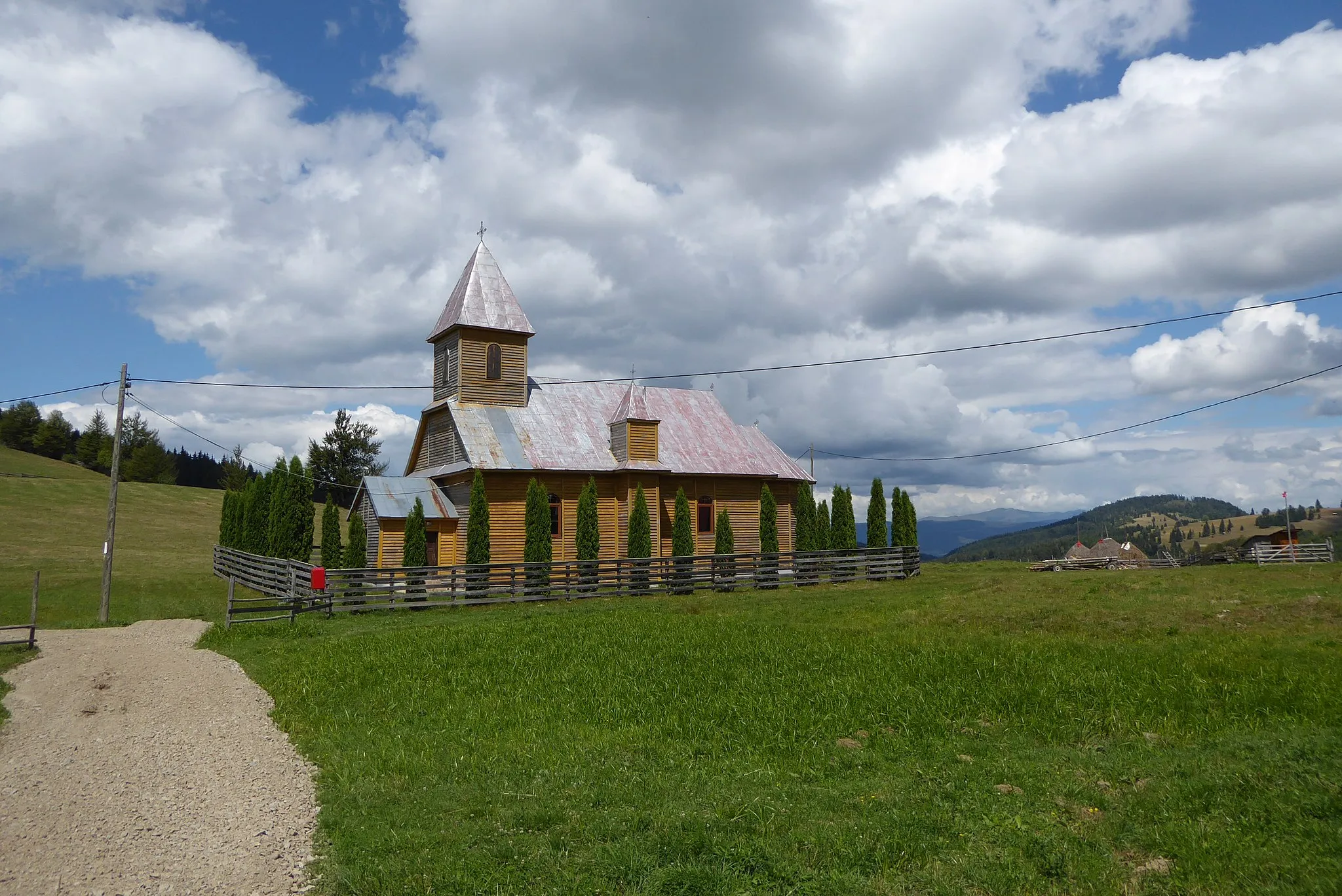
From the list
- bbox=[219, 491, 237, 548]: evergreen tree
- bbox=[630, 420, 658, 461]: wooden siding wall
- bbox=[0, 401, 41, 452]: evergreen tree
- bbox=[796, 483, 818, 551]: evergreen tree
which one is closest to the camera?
bbox=[630, 420, 658, 461]: wooden siding wall

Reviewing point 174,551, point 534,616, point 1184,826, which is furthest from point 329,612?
point 174,551

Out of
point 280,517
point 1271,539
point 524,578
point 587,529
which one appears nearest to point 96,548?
point 280,517

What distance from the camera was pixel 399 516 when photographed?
3303 cm

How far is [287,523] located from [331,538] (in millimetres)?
5096

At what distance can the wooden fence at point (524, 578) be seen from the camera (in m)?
25.5

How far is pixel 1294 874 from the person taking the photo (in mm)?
5648

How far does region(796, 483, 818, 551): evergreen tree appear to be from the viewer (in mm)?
39656

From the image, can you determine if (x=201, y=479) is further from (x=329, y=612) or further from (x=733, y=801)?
(x=733, y=801)

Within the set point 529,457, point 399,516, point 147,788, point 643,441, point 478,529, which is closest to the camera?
point 147,788

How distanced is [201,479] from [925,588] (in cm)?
11021

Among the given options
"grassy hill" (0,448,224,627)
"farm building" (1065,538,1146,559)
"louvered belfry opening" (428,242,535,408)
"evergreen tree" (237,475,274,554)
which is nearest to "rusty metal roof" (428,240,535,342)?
"louvered belfry opening" (428,242,535,408)

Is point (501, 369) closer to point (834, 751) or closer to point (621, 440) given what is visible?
point (621, 440)

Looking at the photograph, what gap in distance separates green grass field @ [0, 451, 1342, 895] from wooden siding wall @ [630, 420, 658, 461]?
16.9 meters

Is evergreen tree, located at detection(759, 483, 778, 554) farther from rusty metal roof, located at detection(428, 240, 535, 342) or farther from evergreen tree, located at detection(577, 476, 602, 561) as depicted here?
rusty metal roof, located at detection(428, 240, 535, 342)
